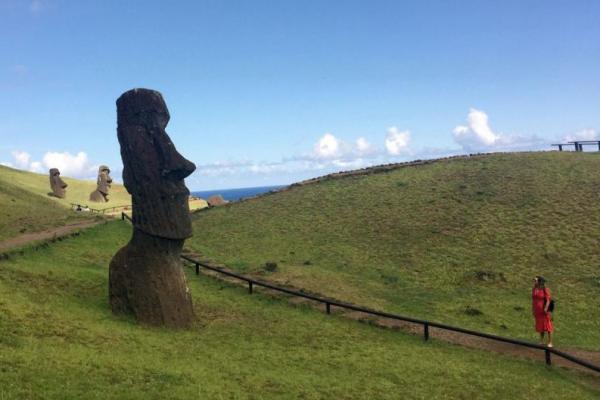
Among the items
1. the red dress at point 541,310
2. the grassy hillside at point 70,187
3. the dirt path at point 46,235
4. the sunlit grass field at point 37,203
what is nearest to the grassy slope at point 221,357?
the red dress at point 541,310

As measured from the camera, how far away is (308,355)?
14.2m

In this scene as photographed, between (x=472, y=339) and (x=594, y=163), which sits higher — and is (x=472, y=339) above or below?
below

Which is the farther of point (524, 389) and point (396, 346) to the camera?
point (396, 346)

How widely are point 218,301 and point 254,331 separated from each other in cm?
390

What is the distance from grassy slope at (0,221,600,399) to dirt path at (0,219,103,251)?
16.3 feet

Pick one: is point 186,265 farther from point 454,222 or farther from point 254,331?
point 454,222

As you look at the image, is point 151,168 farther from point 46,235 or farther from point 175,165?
point 46,235

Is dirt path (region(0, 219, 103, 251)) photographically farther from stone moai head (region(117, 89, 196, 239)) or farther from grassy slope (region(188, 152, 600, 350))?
stone moai head (region(117, 89, 196, 239))

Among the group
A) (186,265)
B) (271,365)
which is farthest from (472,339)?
(186,265)

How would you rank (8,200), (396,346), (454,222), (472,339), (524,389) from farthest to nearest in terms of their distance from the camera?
(8,200) < (454,222) < (472,339) < (396,346) < (524,389)

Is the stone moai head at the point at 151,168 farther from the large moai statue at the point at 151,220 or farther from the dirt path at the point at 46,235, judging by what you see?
the dirt path at the point at 46,235

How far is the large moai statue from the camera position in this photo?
15.0 m

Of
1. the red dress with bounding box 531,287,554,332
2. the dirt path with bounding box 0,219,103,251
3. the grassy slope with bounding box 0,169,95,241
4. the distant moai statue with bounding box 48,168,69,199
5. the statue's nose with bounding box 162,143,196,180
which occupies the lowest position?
the red dress with bounding box 531,287,554,332

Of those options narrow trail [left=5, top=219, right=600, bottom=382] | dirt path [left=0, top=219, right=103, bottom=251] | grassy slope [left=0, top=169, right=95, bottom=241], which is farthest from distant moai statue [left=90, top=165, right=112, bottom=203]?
narrow trail [left=5, top=219, right=600, bottom=382]
